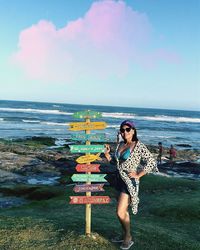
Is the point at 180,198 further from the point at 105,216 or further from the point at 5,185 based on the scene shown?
the point at 5,185

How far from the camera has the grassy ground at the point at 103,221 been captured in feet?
Answer: 33.5

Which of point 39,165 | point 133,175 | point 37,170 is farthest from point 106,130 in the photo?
point 133,175

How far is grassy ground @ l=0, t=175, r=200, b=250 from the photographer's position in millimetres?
10219

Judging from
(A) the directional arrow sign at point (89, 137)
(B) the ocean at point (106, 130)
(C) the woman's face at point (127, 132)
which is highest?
(C) the woman's face at point (127, 132)

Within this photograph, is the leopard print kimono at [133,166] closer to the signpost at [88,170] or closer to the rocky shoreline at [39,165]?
the signpost at [88,170]

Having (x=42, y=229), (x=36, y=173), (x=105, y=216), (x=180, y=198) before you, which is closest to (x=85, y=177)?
(x=42, y=229)

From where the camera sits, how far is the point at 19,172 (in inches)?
1209

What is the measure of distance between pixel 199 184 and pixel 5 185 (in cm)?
1221

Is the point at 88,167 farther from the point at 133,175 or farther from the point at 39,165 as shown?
the point at 39,165

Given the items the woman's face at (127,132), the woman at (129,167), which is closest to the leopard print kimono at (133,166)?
the woman at (129,167)

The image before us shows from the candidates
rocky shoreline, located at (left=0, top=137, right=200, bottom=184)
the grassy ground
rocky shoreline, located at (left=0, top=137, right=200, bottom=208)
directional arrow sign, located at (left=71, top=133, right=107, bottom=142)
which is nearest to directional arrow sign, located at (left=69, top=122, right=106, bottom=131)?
directional arrow sign, located at (left=71, top=133, right=107, bottom=142)

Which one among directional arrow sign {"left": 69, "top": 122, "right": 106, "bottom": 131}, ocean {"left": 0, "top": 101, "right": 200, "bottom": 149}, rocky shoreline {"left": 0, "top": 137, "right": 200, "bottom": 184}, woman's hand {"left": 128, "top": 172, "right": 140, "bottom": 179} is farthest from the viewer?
ocean {"left": 0, "top": 101, "right": 200, "bottom": 149}

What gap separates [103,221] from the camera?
13.0 meters

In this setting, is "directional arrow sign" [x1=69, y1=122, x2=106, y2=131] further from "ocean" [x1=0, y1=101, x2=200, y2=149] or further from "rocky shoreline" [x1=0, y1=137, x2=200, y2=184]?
"ocean" [x1=0, y1=101, x2=200, y2=149]
